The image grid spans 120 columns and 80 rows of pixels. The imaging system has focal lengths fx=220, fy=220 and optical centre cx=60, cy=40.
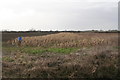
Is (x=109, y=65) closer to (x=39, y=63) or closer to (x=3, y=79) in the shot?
(x=39, y=63)

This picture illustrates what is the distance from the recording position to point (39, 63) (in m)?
7.86

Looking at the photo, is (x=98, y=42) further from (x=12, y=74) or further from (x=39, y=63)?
(x=12, y=74)

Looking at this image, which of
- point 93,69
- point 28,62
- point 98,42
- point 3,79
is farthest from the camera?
point 98,42

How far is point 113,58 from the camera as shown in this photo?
27.1 ft

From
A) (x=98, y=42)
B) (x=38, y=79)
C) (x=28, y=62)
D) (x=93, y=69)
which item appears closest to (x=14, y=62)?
(x=28, y=62)

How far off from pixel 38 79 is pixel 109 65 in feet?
8.29

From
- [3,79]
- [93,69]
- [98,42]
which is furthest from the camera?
[98,42]

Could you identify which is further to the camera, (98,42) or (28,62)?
(98,42)

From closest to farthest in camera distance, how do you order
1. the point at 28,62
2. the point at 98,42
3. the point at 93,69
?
1. the point at 93,69
2. the point at 28,62
3. the point at 98,42

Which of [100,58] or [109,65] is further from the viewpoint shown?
[100,58]

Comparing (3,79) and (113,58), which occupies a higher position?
(113,58)

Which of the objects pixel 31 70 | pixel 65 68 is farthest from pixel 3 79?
pixel 65 68

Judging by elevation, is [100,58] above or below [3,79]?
above

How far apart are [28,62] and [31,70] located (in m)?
0.87
